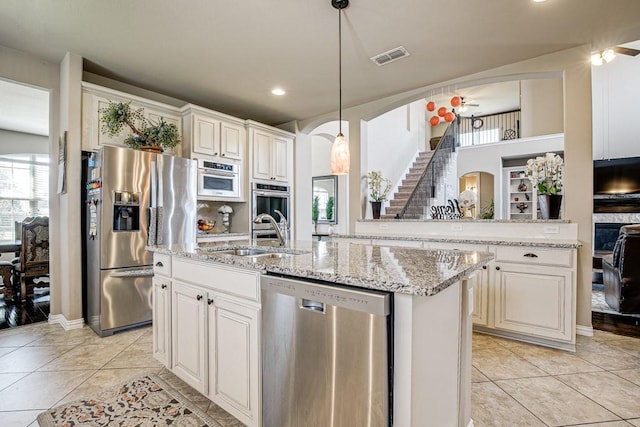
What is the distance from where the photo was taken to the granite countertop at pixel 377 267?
112 centimetres

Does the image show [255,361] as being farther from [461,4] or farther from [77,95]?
[77,95]

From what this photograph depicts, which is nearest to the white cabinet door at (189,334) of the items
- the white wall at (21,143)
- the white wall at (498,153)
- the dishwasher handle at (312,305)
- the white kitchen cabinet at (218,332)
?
the white kitchen cabinet at (218,332)

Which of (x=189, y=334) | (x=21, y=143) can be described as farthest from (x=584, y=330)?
(x=21, y=143)

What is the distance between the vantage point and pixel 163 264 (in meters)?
2.23

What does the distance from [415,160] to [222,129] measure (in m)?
5.75

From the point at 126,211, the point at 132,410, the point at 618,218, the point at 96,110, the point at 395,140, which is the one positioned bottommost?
the point at 132,410

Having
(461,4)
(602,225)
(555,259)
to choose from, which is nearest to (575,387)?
(555,259)

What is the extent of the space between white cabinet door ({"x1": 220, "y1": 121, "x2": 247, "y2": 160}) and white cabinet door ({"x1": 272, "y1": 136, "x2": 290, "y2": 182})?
550mm

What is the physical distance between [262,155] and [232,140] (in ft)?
1.68

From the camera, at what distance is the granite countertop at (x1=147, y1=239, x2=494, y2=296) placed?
3.67 feet

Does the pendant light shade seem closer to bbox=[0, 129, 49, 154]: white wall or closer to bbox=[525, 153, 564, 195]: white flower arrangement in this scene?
bbox=[525, 153, 564, 195]: white flower arrangement

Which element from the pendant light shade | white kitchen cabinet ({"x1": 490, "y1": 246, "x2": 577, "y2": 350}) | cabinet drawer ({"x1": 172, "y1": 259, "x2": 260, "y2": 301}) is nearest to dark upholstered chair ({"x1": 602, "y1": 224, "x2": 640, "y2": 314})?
white kitchen cabinet ({"x1": 490, "y1": 246, "x2": 577, "y2": 350})

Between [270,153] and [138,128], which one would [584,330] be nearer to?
[270,153]

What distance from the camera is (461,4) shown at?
238 centimetres
